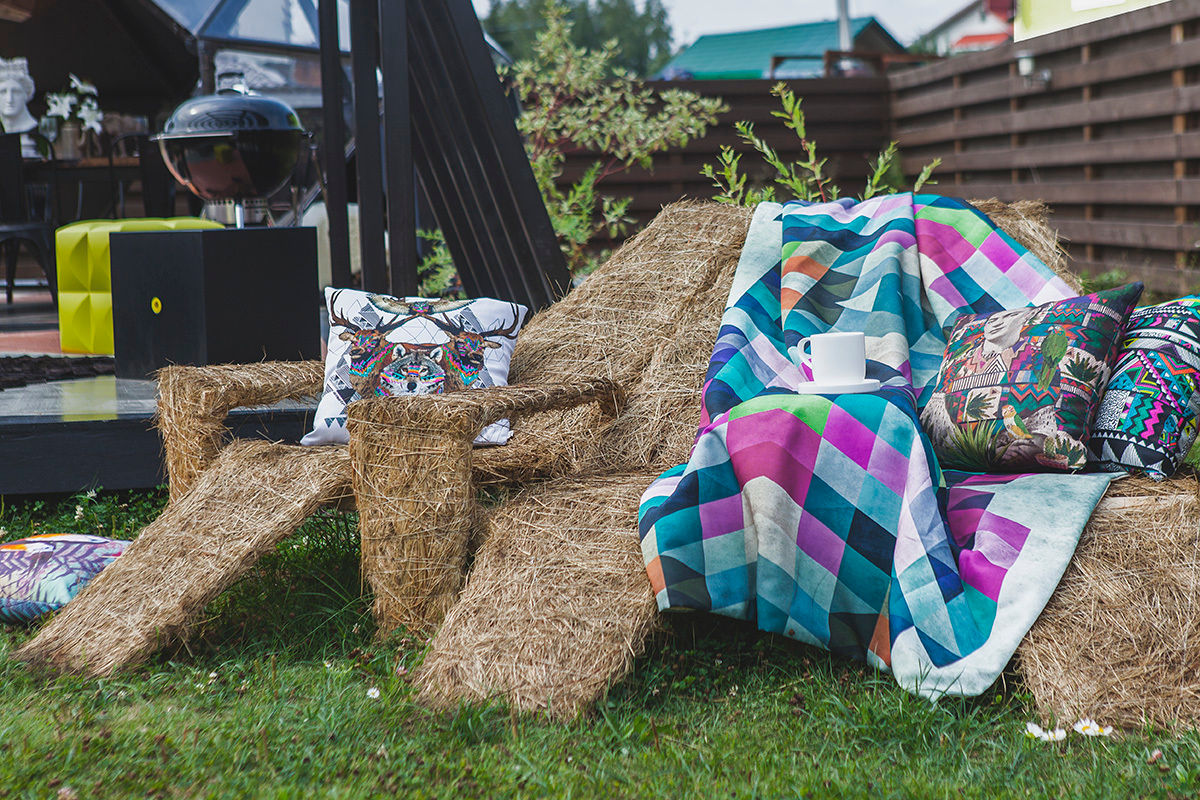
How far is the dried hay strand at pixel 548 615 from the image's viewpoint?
2018mm

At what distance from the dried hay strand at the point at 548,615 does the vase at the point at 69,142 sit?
5.64 metres

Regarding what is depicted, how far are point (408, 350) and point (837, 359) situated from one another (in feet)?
3.68

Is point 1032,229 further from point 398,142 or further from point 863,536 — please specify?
point 398,142

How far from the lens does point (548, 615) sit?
210 centimetres

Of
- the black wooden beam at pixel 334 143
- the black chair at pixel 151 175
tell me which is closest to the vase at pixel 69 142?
the black chair at pixel 151 175

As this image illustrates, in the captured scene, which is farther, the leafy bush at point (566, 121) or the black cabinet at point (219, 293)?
the leafy bush at point (566, 121)

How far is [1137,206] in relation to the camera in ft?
20.1

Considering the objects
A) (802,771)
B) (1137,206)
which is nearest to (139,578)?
(802,771)

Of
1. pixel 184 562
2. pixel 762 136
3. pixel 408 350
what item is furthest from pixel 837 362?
pixel 762 136

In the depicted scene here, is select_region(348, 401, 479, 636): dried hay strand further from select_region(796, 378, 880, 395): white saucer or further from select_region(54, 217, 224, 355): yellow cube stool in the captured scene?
select_region(54, 217, 224, 355): yellow cube stool

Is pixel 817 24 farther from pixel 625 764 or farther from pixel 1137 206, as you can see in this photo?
pixel 625 764

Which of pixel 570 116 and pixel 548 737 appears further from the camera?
pixel 570 116

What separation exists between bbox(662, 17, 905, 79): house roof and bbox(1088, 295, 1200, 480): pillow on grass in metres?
21.5

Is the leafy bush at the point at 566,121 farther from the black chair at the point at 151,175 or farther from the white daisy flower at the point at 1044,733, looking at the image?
the white daisy flower at the point at 1044,733
